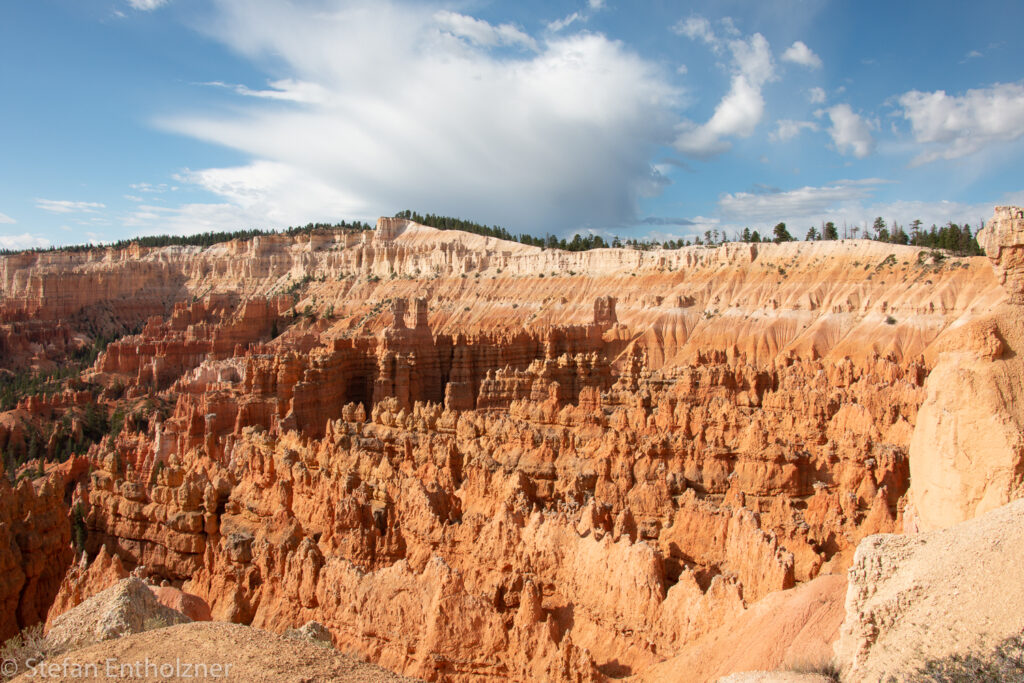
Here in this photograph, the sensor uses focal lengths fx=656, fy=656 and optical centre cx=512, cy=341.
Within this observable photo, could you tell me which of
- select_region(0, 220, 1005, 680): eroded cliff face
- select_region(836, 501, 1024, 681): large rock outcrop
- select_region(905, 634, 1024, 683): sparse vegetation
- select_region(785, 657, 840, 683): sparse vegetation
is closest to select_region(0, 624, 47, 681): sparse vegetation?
Answer: select_region(0, 220, 1005, 680): eroded cliff face

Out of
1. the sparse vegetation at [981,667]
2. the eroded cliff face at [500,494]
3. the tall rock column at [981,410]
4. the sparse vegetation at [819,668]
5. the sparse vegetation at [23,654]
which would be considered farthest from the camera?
the eroded cliff face at [500,494]

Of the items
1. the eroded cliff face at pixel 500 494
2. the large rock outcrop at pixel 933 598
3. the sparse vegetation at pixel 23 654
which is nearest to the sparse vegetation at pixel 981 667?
the large rock outcrop at pixel 933 598

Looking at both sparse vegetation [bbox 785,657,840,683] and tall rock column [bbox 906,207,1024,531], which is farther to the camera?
tall rock column [bbox 906,207,1024,531]

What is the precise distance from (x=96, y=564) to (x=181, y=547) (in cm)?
227

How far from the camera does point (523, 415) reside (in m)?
24.3

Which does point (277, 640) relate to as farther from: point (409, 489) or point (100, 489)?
point (100, 489)

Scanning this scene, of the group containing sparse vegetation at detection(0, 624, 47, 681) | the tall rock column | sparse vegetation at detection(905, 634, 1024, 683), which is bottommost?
sparse vegetation at detection(0, 624, 47, 681)

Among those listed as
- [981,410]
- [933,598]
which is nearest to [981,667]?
[933,598]

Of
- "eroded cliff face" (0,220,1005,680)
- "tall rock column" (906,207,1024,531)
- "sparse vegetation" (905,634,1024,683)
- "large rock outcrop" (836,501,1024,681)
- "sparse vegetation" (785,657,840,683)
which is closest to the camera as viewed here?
"sparse vegetation" (905,634,1024,683)

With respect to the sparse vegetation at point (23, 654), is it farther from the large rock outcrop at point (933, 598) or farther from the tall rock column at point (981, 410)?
the tall rock column at point (981, 410)

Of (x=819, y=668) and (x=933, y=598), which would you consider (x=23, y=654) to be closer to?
(x=819, y=668)

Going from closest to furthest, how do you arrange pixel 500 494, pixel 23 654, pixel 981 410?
pixel 981 410 < pixel 23 654 < pixel 500 494

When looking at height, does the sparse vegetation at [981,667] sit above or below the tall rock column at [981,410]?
below

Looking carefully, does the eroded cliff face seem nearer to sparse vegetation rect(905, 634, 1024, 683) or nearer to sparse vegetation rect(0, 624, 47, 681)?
sparse vegetation rect(0, 624, 47, 681)
